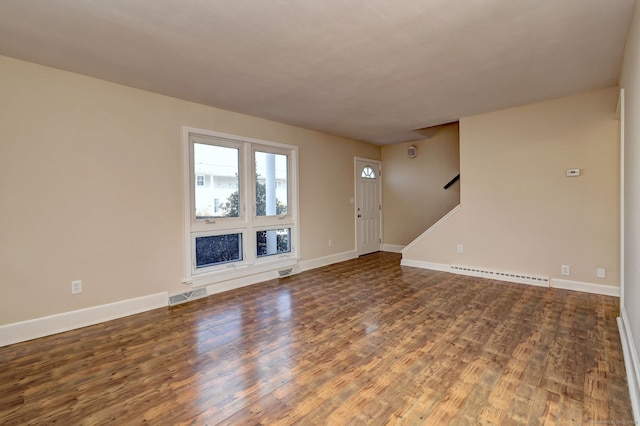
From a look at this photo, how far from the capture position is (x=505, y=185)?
4.30 metres

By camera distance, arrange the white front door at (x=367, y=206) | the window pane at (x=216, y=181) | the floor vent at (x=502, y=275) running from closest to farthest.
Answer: the window pane at (x=216, y=181)
the floor vent at (x=502, y=275)
the white front door at (x=367, y=206)

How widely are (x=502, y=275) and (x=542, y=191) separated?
1.30 m

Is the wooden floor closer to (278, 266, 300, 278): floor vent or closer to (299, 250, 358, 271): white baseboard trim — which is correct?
(278, 266, 300, 278): floor vent

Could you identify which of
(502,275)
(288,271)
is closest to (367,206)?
(288,271)

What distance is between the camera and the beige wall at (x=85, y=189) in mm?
2625

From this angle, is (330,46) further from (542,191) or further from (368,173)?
(368,173)

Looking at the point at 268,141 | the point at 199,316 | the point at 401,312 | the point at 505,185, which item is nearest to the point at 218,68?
the point at 268,141

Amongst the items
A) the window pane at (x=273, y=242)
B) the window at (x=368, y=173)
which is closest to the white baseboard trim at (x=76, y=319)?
the window pane at (x=273, y=242)

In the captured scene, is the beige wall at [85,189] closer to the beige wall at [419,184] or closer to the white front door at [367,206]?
the white front door at [367,206]

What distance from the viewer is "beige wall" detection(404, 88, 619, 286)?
11.8 feet

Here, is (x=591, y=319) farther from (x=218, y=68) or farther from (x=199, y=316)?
(x=218, y=68)

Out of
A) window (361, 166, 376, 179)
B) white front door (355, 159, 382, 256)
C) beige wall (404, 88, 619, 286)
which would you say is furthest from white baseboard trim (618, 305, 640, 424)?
window (361, 166, 376, 179)

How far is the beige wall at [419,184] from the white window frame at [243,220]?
2714 mm

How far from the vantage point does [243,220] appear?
14.3 feet
